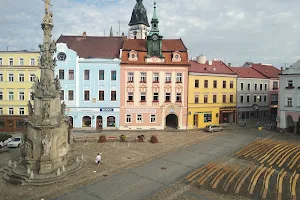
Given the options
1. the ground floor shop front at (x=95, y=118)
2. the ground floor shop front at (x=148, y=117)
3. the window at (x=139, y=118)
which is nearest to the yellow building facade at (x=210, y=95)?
the ground floor shop front at (x=148, y=117)

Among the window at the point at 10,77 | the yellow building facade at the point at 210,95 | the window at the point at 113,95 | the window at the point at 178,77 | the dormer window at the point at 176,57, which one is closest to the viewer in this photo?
the window at the point at 10,77

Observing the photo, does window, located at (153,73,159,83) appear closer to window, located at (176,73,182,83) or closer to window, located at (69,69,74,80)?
window, located at (176,73,182,83)

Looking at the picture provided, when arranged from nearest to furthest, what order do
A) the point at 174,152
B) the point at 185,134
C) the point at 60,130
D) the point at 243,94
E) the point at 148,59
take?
the point at 60,130 → the point at 174,152 → the point at 185,134 → the point at 148,59 → the point at 243,94

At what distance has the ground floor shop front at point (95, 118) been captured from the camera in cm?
3575

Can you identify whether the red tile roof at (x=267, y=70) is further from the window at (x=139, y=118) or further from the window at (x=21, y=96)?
the window at (x=21, y=96)

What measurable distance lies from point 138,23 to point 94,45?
31.7 m

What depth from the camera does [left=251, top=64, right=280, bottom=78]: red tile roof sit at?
50.9 meters

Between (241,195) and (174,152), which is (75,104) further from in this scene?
(241,195)

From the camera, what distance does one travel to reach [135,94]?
36500mm

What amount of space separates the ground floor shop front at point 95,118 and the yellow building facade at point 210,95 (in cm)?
1224

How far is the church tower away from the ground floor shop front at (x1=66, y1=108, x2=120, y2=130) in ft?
116

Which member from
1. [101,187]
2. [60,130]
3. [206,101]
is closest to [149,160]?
[101,187]

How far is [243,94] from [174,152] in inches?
1066

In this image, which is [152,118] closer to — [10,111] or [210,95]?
[210,95]
